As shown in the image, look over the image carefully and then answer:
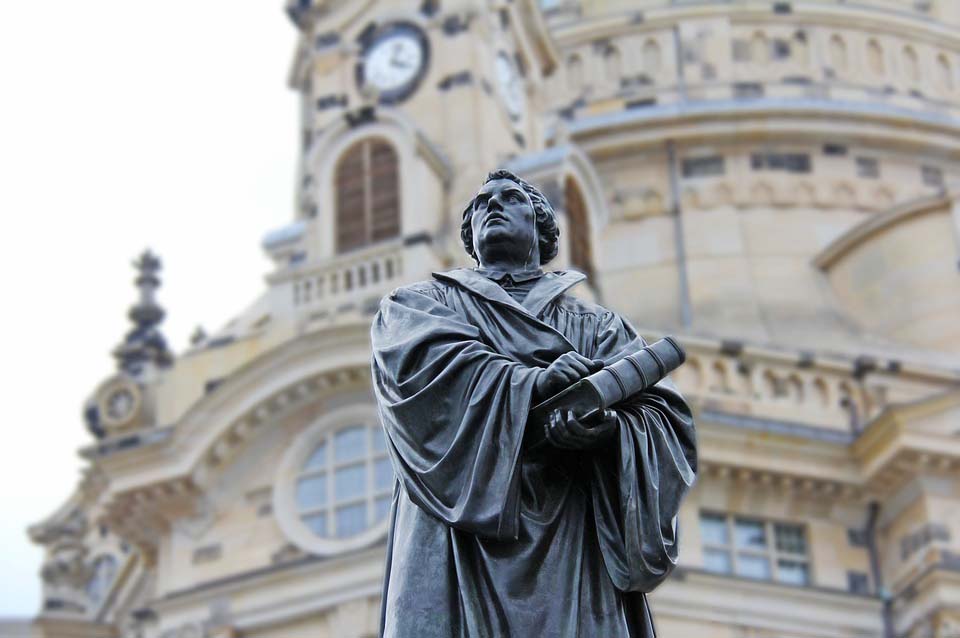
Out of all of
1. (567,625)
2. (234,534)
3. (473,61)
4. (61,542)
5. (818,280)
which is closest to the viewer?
(567,625)

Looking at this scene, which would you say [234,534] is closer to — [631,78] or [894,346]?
[894,346]

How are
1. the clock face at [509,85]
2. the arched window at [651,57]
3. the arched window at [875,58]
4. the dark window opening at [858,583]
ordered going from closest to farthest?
the dark window opening at [858,583], the clock face at [509,85], the arched window at [651,57], the arched window at [875,58]

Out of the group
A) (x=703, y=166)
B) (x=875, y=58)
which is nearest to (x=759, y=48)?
(x=875, y=58)

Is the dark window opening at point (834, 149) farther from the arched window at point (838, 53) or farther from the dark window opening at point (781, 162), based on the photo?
the arched window at point (838, 53)

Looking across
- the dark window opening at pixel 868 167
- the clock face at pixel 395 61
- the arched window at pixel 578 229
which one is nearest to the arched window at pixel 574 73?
the dark window opening at pixel 868 167

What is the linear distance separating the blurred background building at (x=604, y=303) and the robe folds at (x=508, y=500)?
1970 cm

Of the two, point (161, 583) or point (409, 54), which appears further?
point (409, 54)

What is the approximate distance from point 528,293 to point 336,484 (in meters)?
20.6

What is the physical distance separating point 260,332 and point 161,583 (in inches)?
147

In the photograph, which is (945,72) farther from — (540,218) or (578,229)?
(540,218)

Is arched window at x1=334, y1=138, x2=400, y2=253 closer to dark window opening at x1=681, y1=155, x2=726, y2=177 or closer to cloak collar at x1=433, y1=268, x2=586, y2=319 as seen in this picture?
dark window opening at x1=681, y1=155, x2=726, y2=177

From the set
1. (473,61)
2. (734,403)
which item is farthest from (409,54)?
(734,403)

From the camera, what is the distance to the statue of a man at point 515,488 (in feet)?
19.5

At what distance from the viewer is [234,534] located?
90.5ft
